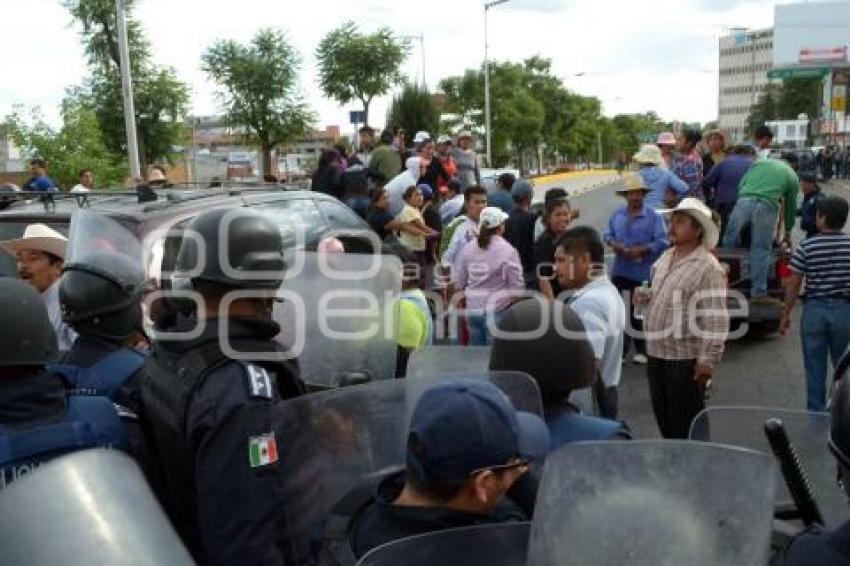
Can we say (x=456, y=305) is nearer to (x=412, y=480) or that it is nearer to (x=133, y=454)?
(x=133, y=454)

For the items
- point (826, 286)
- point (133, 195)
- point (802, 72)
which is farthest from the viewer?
point (802, 72)

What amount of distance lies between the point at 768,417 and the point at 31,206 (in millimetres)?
5197

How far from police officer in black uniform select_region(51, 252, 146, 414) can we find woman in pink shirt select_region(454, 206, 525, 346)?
380 cm

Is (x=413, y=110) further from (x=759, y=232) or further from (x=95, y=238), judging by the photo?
(x=95, y=238)

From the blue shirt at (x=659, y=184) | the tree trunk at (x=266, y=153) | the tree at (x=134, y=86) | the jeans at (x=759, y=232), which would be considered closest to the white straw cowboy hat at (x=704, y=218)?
the jeans at (x=759, y=232)

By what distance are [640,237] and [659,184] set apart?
207 centimetres

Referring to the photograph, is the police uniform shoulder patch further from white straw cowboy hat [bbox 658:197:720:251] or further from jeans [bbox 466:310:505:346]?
jeans [bbox 466:310:505:346]

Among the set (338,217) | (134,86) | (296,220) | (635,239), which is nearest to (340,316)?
(296,220)

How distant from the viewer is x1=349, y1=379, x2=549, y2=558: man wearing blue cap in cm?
175

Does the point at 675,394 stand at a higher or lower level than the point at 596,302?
lower

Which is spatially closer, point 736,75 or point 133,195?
point 133,195

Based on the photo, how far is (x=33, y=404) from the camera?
2277 mm

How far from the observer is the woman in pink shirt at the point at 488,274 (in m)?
6.61

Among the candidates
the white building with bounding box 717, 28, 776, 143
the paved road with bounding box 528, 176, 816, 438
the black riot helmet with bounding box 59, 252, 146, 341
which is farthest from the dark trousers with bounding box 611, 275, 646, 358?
the white building with bounding box 717, 28, 776, 143
